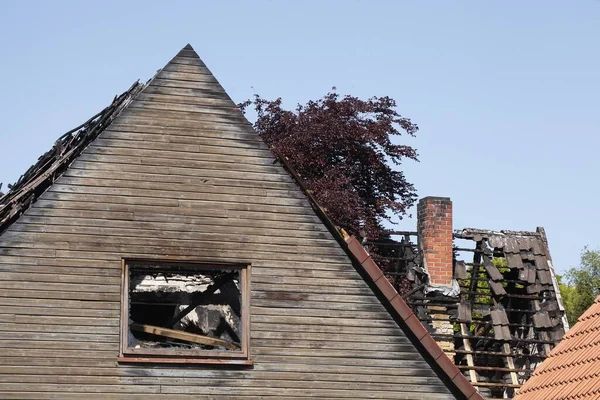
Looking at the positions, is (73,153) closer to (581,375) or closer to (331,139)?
(581,375)

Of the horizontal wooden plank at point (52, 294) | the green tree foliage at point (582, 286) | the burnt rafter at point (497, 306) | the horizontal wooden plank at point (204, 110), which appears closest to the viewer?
the horizontal wooden plank at point (52, 294)

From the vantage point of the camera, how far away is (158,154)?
1773 cm

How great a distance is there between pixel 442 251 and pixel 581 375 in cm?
1218

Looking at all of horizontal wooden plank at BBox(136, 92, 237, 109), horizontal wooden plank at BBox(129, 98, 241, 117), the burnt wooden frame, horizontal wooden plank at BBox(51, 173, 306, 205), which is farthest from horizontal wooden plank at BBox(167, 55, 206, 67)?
the burnt wooden frame

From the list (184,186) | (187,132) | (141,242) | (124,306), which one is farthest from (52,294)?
(187,132)

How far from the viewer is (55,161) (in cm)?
1736

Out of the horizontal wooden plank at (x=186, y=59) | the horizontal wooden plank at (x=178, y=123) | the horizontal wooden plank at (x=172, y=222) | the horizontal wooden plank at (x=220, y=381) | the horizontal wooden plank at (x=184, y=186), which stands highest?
the horizontal wooden plank at (x=186, y=59)

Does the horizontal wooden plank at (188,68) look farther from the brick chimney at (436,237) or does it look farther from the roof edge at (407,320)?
the brick chimney at (436,237)

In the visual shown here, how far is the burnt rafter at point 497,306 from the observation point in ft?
91.2

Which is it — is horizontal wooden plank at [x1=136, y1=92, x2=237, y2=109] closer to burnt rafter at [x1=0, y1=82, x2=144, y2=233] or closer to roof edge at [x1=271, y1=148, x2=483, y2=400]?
burnt rafter at [x1=0, y1=82, x2=144, y2=233]

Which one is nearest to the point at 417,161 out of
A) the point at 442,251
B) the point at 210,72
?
the point at 442,251

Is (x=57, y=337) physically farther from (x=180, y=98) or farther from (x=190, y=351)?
(x=180, y=98)

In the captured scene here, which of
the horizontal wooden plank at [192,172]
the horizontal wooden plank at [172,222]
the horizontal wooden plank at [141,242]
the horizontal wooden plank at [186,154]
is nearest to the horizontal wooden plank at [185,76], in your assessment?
the horizontal wooden plank at [186,154]

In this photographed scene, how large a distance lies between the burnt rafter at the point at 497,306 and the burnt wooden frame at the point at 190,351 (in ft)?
33.6
